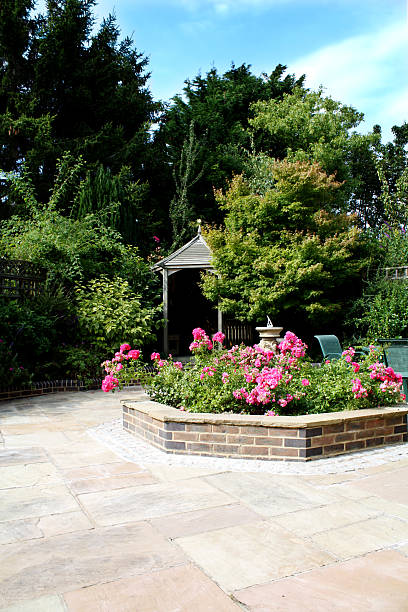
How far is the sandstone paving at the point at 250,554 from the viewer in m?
2.06

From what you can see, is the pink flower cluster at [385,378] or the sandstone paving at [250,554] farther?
the pink flower cluster at [385,378]

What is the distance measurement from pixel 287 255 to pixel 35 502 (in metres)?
9.03

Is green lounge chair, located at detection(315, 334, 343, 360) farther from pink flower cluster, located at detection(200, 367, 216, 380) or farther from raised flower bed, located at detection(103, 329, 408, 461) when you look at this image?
pink flower cluster, located at detection(200, 367, 216, 380)

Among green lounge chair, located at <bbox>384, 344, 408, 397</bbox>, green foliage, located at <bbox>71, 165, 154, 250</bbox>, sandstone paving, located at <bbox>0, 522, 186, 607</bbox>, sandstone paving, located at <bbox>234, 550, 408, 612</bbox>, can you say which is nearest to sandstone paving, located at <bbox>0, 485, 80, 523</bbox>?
sandstone paving, located at <bbox>0, 522, 186, 607</bbox>

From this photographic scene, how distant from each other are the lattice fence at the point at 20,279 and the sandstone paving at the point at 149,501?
599cm

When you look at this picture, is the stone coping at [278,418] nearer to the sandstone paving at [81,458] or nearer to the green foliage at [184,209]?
the sandstone paving at [81,458]

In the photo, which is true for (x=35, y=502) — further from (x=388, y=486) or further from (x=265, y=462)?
(x=388, y=486)

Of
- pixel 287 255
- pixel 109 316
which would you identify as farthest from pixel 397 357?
pixel 287 255

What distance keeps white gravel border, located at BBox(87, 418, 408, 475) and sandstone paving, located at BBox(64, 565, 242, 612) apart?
1602mm

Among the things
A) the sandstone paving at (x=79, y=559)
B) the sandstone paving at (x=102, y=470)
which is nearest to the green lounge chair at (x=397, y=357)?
the sandstone paving at (x=102, y=470)

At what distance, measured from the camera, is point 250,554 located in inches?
88.2

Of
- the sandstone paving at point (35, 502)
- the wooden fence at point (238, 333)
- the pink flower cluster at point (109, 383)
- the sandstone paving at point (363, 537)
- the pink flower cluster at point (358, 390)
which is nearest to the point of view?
the sandstone paving at point (363, 537)

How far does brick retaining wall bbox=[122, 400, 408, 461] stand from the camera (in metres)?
3.78

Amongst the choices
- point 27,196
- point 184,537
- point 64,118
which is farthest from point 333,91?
point 184,537
